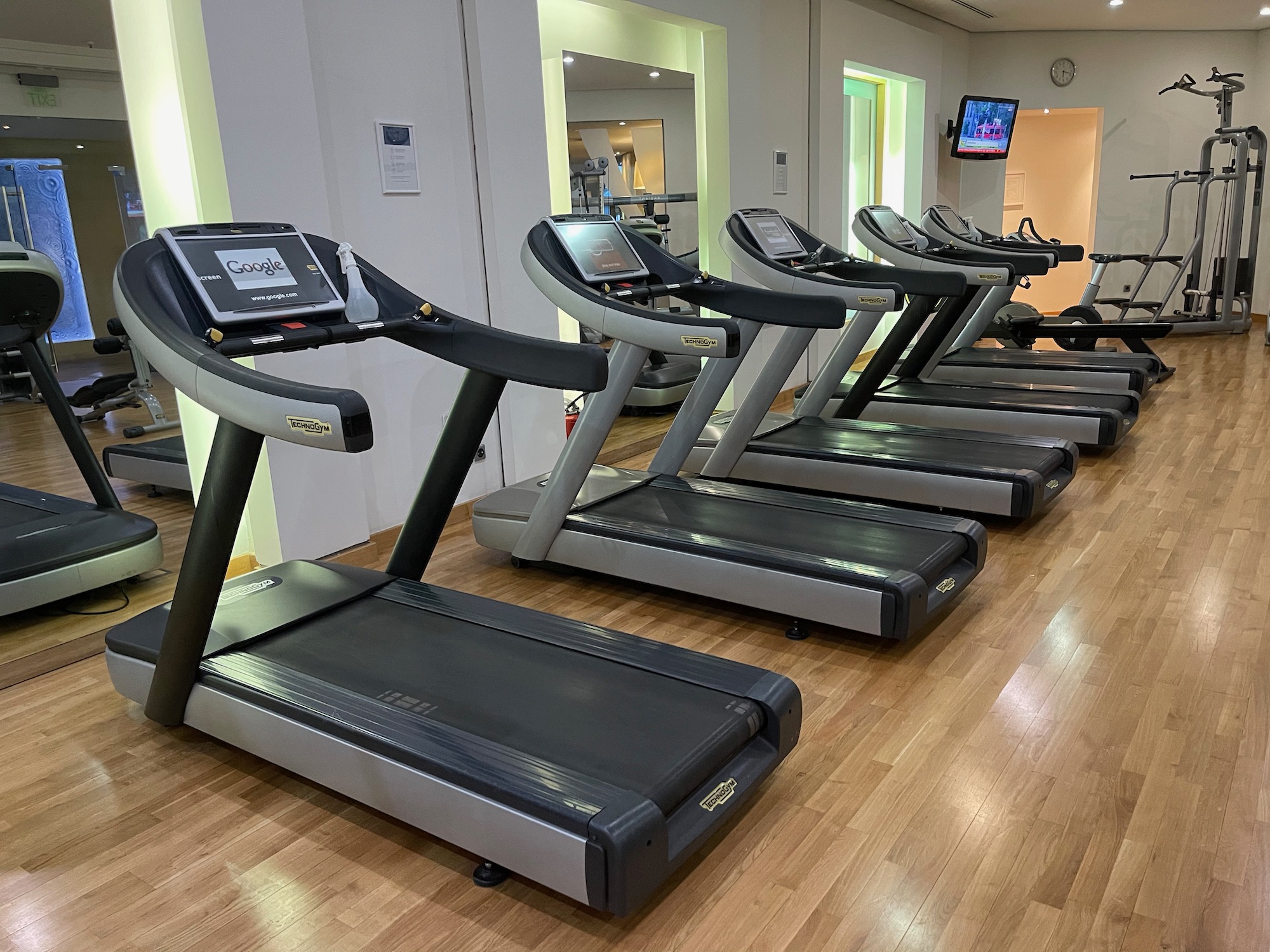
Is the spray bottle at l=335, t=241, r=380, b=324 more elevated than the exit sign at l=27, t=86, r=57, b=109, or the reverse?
A: the exit sign at l=27, t=86, r=57, b=109

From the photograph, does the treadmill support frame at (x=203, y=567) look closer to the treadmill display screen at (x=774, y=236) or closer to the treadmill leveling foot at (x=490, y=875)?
the treadmill leveling foot at (x=490, y=875)

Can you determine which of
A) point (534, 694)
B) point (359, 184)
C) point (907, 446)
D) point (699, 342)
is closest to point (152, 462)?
point (359, 184)

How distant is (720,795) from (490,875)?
47cm

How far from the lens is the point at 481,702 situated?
203cm

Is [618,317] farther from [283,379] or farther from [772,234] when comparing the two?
[772,234]

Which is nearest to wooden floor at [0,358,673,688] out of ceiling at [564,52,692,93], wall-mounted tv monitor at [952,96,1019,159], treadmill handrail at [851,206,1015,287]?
ceiling at [564,52,692,93]

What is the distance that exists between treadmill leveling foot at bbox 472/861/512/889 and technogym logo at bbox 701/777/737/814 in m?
0.41

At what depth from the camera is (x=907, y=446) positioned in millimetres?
4055

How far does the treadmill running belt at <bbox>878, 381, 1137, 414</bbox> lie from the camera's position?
483 cm

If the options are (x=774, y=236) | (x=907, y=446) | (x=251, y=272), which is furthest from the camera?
(x=774, y=236)

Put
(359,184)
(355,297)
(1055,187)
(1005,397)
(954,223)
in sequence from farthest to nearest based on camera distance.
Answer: (1055,187) < (954,223) < (1005,397) < (359,184) < (355,297)

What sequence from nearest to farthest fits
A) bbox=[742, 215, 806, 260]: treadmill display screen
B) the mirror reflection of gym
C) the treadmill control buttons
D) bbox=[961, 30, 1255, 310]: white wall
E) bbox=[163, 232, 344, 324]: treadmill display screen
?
1. the treadmill control buttons
2. bbox=[163, 232, 344, 324]: treadmill display screen
3. bbox=[742, 215, 806, 260]: treadmill display screen
4. the mirror reflection of gym
5. bbox=[961, 30, 1255, 310]: white wall

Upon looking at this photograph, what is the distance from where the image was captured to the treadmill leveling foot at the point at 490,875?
5.96 ft

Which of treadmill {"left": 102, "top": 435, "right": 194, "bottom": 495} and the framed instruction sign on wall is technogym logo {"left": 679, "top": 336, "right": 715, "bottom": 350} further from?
treadmill {"left": 102, "top": 435, "right": 194, "bottom": 495}
